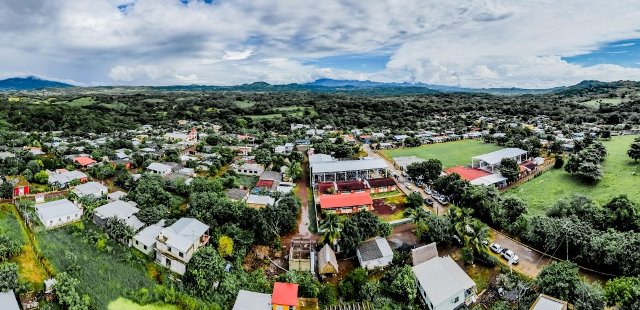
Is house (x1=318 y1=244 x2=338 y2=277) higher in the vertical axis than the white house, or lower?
lower

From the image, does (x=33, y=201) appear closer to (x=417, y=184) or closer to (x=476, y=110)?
(x=417, y=184)

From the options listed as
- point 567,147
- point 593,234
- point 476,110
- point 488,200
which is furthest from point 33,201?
point 476,110

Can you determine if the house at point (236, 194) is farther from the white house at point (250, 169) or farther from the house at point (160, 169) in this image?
the house at point (160, 169)

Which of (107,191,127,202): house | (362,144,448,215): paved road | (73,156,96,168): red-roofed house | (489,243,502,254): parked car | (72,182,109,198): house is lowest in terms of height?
(489,243,502,254): parked car

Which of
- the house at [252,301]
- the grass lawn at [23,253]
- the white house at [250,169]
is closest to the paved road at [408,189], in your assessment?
the white house at [250,169]

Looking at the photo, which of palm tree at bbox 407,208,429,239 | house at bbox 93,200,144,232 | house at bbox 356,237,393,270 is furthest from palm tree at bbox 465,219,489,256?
house at bbox 93,200,144,232

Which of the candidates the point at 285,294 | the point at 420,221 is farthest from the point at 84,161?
the point at 420,221

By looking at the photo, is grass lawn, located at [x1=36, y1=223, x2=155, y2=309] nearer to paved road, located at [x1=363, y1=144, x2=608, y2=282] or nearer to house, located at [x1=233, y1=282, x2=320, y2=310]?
house, located at [x1=233, y1=282, x2=320, y2=310]
